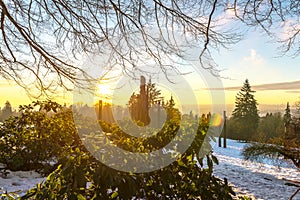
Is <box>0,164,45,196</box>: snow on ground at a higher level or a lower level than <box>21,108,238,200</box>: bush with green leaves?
lower

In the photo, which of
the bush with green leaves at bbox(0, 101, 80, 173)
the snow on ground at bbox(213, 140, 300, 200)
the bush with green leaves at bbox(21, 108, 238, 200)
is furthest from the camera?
the snow on ground at bbox(213, 140, 300, 200)

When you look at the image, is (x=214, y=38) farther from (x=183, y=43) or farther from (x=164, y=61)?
(x=164, y=61)

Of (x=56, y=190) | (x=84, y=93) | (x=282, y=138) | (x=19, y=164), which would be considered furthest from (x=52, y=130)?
(x=282, y=138)

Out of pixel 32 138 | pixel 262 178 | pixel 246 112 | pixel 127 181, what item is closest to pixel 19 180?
pixel 32 138

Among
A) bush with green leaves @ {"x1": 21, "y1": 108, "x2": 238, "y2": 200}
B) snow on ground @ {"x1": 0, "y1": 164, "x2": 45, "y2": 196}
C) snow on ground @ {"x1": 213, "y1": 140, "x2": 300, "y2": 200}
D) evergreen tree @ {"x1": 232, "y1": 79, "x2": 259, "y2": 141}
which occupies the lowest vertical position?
snow on ground @ {"x1": 213, "y1": 140, "x2": 300, "y2": 200}

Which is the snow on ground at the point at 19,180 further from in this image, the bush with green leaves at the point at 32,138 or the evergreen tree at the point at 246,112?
the evergreen tree at the point at 246,112

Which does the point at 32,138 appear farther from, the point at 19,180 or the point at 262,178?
the point at 262,178

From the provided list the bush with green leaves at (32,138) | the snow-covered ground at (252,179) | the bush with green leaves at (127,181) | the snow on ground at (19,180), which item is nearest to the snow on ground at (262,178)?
the snow-covered ground at (252,179)

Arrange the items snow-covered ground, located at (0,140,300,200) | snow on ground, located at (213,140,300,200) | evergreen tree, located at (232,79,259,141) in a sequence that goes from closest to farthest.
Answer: snow-covered ground, located at (0,140,300,200) < snow on ground, located at (213,140,300,200) < evergreen tree, located at (232,79,259,141)

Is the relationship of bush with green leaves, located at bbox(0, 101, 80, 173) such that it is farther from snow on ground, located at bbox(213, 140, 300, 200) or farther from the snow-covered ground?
snow on ground, located at bbox(213, 140, 300, 200)

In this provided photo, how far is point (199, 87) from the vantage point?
3143 mm

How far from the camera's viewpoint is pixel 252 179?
7207 millimetres

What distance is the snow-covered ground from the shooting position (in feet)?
15.5

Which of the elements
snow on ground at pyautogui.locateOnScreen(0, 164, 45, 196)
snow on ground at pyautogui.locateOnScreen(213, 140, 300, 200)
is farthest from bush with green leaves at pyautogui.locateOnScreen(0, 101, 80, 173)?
snow on ground at pyautogui.locateOnScreen(213, 140, 300, 200)
